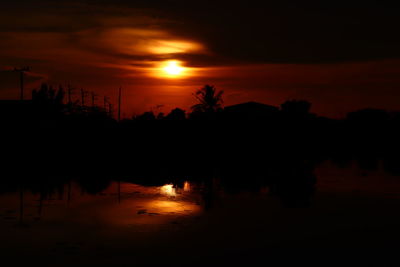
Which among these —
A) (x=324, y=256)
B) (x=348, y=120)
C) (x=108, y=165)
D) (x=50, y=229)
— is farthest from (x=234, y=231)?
(x=348, y=120)

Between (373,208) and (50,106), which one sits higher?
(50,106)

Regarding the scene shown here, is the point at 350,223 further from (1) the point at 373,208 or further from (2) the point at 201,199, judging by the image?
(2) the point at 201,199

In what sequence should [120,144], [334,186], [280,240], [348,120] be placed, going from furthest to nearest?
[348,120], [120,144], [334,186], [280,240]

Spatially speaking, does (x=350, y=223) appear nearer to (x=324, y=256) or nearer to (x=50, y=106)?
(x=324, y=256)

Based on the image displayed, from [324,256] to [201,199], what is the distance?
33.6 feet

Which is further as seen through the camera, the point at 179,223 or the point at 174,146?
the point at 174,146

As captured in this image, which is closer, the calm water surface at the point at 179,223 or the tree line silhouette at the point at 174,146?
the calm water surface at the point at 179,223

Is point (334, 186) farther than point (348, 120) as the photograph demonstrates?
No

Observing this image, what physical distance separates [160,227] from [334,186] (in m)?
15.7

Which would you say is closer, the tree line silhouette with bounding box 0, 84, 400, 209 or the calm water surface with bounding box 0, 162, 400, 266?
the calm water surface with bounding box 0, 162, 400, 266

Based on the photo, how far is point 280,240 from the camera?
15984 mm

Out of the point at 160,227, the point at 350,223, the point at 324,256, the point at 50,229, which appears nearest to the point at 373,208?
the point at 350,223

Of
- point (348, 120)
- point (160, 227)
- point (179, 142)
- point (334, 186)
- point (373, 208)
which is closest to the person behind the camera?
point (160, 227)

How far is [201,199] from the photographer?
23.8 metres
